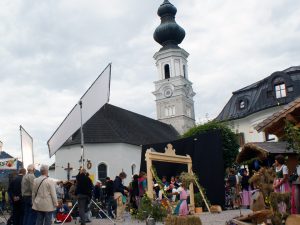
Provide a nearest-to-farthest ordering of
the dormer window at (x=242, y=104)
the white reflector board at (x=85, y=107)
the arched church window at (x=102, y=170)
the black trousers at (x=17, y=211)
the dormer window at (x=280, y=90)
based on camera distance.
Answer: the white reflector board at (x=85, y=107) → the black trousers at (x=17, y=211) → the dormer window at (x=280, y=90) → the dormer window at (x=242, y=104) → the arched church window at (x=102, y=170)

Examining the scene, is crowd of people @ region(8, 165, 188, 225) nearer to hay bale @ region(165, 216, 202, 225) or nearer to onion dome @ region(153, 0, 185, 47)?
hay bale @ region(165, 216, 202, 225)

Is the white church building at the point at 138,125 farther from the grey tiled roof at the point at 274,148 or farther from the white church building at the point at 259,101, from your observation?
the grey tiled roof at the point at 274,148

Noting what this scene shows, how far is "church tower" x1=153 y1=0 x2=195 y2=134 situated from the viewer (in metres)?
62.8

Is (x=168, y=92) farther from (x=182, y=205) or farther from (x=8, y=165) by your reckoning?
(x=182, y=205)

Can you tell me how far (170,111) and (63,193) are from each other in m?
45.2

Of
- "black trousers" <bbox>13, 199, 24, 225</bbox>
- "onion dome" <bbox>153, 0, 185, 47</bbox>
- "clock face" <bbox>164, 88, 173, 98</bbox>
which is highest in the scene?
"onion dome" <bbox>153, 0, 185, 47</bbox>

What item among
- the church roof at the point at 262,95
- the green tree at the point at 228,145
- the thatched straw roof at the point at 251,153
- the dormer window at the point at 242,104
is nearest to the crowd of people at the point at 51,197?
the thatched straw roof at the point at 251,153

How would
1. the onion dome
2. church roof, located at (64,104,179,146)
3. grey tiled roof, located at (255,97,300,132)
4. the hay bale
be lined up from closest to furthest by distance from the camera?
1. grey tiled roof, located at (255,97,300,132)
2. the hay bale
3. church roof, located at (64,104,179,146)
4. the onion dome

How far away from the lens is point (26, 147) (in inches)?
561

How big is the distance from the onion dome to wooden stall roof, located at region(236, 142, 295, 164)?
4940 centimetres

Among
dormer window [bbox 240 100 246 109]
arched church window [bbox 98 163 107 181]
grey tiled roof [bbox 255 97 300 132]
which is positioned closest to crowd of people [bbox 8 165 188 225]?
grey tiled roof [bbox 255 97 300 132]

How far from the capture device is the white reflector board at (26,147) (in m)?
14.0

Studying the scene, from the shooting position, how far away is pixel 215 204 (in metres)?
18.3

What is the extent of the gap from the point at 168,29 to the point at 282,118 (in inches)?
2116
